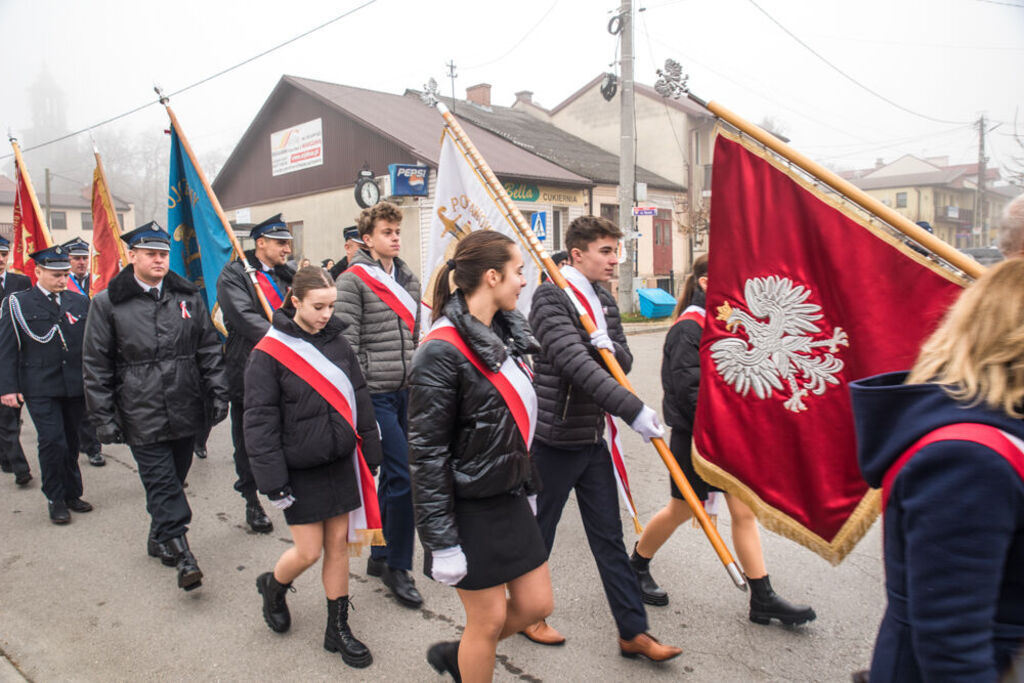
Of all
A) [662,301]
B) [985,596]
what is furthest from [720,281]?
[662,301]

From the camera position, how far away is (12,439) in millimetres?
6266

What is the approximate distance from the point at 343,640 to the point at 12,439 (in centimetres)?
472

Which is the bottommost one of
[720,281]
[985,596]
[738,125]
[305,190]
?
[985,596]

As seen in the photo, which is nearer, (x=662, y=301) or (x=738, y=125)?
(x=738, y=125)

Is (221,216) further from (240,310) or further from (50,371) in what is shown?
(50,371)

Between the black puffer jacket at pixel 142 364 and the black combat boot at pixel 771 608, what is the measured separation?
3.32m

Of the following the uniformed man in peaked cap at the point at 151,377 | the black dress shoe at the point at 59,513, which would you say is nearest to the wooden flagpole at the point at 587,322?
the uniformed man in peaked cap at the point at 151,377

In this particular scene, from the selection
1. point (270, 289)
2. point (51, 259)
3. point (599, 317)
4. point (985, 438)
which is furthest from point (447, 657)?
point (51, 259)

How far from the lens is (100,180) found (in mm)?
7207

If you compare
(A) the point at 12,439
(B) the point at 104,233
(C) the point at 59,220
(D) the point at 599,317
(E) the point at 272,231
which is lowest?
(A) the point at 12,439

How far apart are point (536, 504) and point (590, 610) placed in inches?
31.7

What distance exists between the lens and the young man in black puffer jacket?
320cm

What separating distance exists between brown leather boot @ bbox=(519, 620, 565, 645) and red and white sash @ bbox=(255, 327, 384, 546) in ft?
3.06

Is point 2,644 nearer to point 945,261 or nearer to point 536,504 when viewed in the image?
point 536,504
